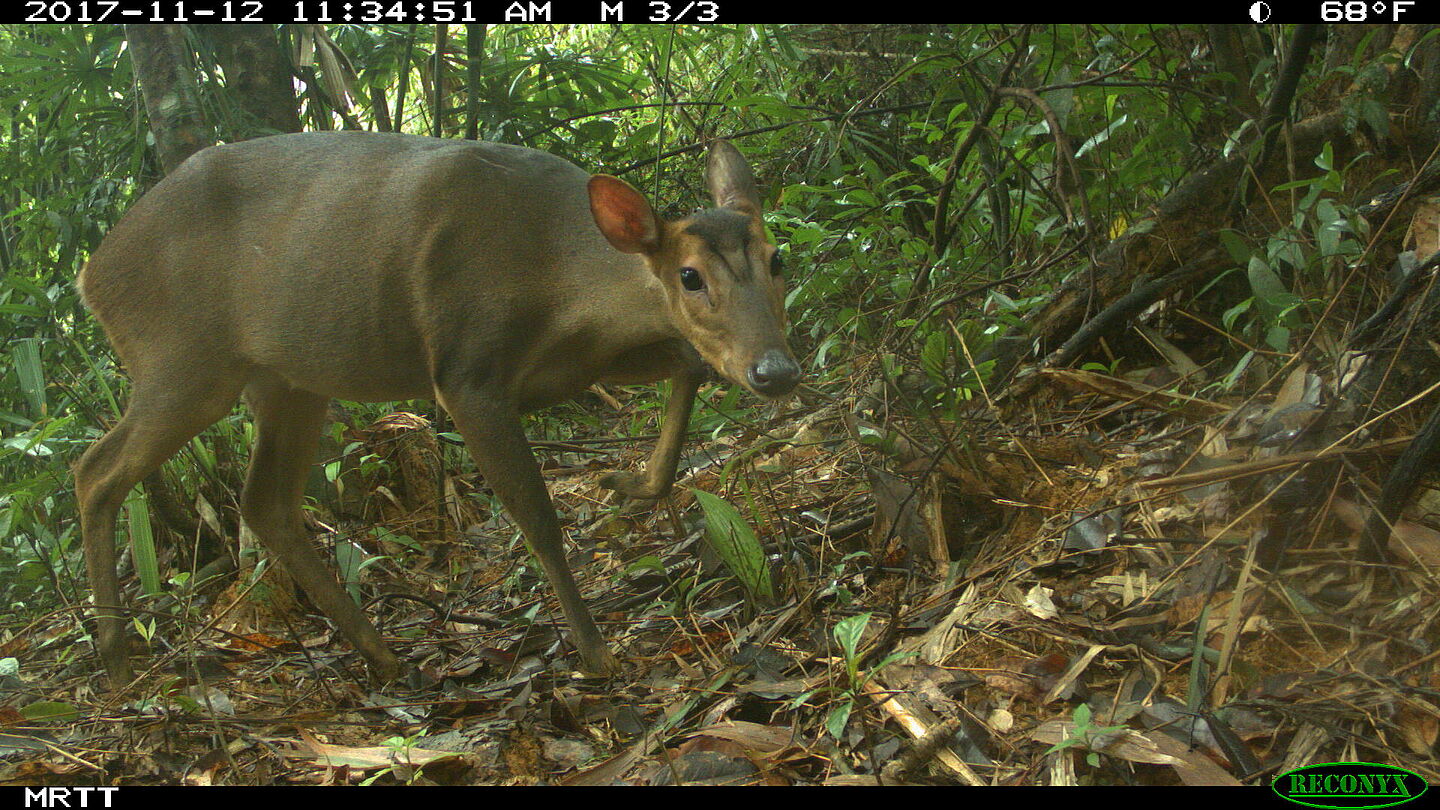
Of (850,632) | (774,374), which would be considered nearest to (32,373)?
(774,374)

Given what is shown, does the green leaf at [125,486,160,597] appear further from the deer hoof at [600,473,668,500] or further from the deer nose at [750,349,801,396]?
the deer nose at [750,349,801,396]

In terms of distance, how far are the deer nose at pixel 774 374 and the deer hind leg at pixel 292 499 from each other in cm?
181

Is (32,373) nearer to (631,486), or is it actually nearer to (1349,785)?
(631,486)

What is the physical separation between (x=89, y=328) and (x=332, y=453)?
1.76 meters

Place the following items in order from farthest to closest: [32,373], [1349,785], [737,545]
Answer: [32,373] → [737,545] → [1349,785]

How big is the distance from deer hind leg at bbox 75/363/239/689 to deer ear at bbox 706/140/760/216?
1.98 m

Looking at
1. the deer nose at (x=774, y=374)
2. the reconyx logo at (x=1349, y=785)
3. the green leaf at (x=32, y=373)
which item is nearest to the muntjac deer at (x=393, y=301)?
the deer nose at (x=774, y=374)

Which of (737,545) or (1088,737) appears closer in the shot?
(1088,737)

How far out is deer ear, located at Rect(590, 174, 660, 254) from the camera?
141 inches

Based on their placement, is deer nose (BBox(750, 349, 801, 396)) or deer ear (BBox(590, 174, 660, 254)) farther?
deer ear (BBox(590, 174, 660, 254))

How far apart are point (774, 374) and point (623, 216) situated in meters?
0.81

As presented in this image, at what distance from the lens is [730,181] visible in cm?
407
